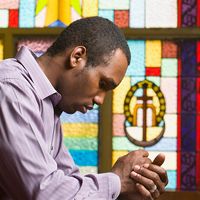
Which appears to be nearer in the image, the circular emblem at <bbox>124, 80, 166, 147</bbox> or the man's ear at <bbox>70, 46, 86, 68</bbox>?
the man's ear at <bbox>70, 46, 86, 68</bbox>

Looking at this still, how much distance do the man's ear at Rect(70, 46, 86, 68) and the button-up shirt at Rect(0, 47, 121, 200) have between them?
166 millimetres

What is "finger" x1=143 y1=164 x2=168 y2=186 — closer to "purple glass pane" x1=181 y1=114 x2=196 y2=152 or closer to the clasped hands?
the clasped hands

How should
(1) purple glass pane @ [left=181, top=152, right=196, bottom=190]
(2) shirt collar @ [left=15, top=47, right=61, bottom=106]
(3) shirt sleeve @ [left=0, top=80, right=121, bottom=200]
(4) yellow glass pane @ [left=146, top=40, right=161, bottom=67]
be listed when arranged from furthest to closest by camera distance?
(4) yellow glass pane @ [left=146, top=40, right=161, bottom=67]
(1) purple glass pane @ [left=181, top=152, right=196, bottom=190]
(2) shirt collar @ [left=15, top=47, right=61, bottom=106]
(3) shirt sleeve @ [left=0, top=80, right=121, bottom=200]

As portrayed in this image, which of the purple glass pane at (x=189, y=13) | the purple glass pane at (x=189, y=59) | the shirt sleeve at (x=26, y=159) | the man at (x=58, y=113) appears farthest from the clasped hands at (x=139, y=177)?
the purple glass pane at (x=189, y=13)

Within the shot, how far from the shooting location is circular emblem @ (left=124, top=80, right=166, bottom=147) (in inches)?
140

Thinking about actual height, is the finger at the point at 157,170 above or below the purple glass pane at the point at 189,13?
below

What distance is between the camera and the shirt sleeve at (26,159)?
4.84 feet

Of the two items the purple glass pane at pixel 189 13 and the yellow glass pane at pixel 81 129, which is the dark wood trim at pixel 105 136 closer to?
the yellow glass pane at pixel 81 129

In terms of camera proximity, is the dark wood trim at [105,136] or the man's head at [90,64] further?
the dark wood trim at [105,136]

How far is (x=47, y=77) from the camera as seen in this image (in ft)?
5.79

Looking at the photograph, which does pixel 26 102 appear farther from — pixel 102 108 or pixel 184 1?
pixel 184 1

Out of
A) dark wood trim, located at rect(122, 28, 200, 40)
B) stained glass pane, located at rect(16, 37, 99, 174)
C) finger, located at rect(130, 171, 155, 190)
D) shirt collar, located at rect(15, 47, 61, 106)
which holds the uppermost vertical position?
dark wood trim, located at rect(122, 28, 200, 40)

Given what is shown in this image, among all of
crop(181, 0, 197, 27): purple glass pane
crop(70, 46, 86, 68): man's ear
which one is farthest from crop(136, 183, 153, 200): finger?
crop(181, 0, 197, 27): purple glass pane

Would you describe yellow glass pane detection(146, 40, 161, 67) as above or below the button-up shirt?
above
